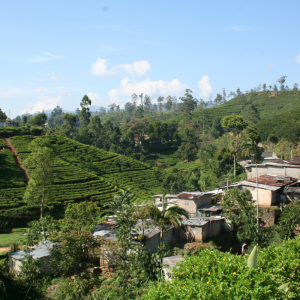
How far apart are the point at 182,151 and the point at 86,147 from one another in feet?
63.0

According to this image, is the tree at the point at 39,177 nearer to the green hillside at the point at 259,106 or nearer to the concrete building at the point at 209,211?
the concrete building at the point at 209,211

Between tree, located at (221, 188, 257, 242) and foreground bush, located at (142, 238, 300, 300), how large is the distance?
252 inches

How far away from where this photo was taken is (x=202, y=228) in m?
19.2

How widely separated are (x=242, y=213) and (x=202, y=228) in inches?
112

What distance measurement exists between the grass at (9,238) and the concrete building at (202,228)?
1214cm

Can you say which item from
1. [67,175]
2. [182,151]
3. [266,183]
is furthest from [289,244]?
[182,151]

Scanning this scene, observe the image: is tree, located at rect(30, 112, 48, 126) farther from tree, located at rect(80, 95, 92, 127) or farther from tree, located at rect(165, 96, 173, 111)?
tree, located at rect(165, 96, 173, 111)

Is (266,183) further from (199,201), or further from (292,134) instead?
(292,134)

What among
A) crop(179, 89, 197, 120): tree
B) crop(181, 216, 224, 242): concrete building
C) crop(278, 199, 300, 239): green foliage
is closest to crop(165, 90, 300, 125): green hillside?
crop(179, 89, 197, 120): tree

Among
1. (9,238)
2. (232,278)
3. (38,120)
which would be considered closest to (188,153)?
(38,120)

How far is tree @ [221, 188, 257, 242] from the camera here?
56.0 ft

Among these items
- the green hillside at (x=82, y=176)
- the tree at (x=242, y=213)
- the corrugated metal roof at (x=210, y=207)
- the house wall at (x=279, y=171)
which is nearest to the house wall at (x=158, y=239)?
the corrugated metal roof at (x=210, y=207)

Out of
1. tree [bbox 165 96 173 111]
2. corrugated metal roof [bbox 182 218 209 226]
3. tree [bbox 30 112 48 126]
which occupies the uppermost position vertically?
tree [bbox 165 96 173 111]

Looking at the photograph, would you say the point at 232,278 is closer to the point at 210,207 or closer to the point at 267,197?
the point at 267,197
